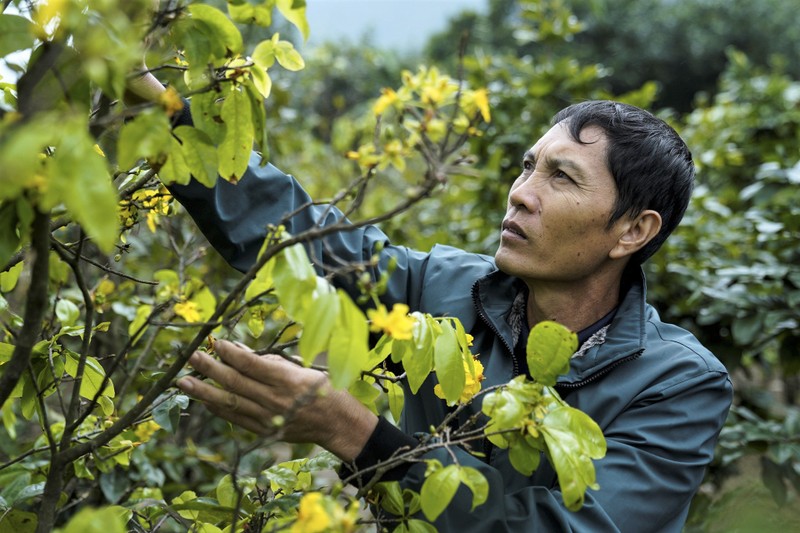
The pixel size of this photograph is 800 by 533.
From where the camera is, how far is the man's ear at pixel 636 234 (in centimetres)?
191

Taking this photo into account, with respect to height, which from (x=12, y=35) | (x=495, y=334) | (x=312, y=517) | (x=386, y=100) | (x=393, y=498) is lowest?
(x=495, y=334)

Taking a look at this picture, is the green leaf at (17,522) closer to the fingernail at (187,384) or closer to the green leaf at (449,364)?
the fingernail at (187,384)

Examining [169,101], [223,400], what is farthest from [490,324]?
[169,101]

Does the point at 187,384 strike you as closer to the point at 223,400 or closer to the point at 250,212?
the point at 223,400

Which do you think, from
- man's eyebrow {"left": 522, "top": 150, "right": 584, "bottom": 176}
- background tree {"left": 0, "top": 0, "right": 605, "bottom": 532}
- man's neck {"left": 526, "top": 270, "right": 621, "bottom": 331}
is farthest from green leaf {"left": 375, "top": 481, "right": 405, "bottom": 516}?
man's eyebrow {"left": 522, "top": 150, "right": 584, "bottom": 176}

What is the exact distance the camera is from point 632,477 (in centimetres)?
151

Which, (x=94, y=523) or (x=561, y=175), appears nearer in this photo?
(x=94, y=523)

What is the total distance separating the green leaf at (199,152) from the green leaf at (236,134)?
4 cm

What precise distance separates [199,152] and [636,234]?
3.66 feet

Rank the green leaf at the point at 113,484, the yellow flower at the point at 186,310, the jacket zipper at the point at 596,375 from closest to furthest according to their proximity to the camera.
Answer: the yellow flower at the point at 186,310
the jacket zipper at the point at 596,375
the green leaf at the point at 113,484

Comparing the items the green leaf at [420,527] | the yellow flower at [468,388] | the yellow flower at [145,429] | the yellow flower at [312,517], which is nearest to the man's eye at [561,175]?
the yellow flower at [468,388]

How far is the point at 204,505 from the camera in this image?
4.42 feet

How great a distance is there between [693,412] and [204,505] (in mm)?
899

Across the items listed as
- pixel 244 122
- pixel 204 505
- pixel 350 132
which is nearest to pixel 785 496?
pixel 204 505
